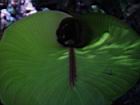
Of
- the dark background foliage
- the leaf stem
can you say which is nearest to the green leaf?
the leaf stem

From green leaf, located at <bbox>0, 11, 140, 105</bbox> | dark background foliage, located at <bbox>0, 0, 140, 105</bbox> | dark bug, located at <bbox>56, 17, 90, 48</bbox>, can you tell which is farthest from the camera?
dark background foliage, located at <bbox>0, 0, 140, 105</bbox>

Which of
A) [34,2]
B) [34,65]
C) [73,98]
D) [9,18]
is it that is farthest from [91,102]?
[9,18]

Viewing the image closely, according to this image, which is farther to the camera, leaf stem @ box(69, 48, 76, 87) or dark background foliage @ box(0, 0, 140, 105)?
dark background foliage @ box(0, 0, 140, 105)

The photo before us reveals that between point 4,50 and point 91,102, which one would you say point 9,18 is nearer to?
point 4,50

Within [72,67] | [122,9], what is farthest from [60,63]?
[122,9]

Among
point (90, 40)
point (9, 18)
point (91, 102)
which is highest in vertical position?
point (9, 18)

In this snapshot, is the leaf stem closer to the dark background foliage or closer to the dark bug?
the dark bug
